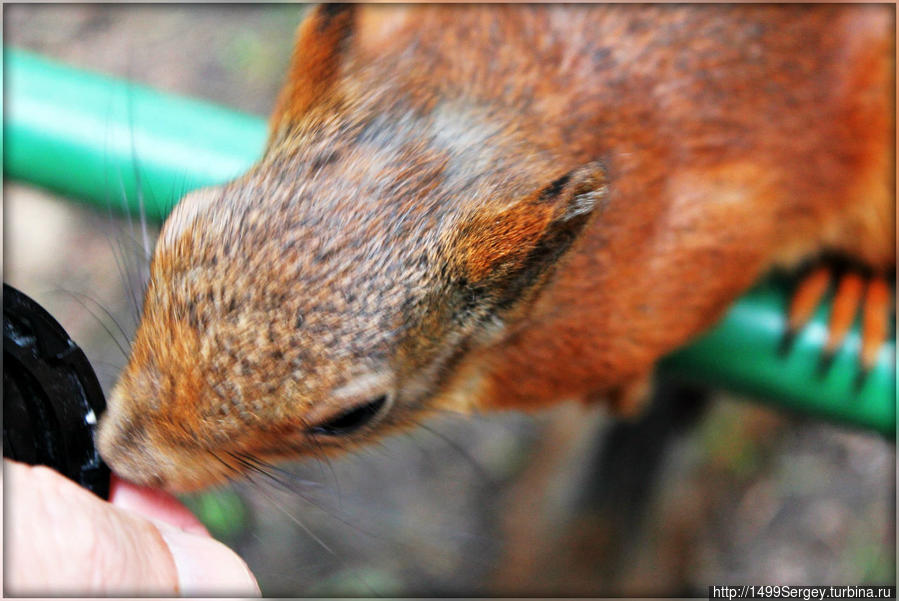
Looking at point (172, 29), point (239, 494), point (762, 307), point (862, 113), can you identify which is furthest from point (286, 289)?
point (172, 29)

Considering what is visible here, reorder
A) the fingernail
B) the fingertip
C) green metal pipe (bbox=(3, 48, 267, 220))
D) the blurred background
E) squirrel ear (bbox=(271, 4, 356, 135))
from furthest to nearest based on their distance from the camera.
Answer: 1. the blurred background
2. green metal pipe (bbox=(3, 48, 267, 220))
3. squirrel ear (bbox=(271, 4, 356, 135))
4. the fingertip
5. the fingernail

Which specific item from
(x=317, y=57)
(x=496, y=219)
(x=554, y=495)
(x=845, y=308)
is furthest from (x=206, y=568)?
(x=554, y=495)

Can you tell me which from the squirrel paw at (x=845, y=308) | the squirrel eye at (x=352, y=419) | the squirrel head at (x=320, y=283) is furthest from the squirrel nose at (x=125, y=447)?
the squirrel paw at (x=845, y=308)

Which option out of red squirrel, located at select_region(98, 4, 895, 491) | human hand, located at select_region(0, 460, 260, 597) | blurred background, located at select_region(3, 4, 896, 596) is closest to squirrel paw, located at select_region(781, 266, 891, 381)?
red squirrel, located at select_region(98, 4, 895, 491)

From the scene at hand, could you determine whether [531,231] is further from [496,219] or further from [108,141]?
[108,141]

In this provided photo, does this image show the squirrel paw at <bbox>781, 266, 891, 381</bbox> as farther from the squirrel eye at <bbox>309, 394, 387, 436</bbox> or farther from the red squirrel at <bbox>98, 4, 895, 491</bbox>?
the squirrel eye at <bbox>309, 394, 387, 436</bbox>

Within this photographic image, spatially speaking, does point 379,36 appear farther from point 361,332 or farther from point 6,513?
point 6,513
